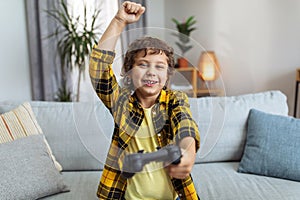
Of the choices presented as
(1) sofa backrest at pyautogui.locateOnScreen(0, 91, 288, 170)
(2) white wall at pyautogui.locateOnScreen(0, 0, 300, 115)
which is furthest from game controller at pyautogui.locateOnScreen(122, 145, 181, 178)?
(2) white wall at pyautogui.locateOnScreen(0, 0, 300, 115)

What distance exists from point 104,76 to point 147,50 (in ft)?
0.43

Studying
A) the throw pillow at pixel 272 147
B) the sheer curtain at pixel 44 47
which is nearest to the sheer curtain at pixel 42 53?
the sheer curtain at pixel 44 47

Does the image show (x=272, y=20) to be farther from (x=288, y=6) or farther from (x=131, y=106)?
(x=131, y=106)

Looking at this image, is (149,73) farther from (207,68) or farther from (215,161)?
(215,161)

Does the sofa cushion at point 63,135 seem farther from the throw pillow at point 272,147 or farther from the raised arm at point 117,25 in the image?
the raised arm at point 117,25

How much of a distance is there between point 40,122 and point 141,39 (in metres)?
1.14

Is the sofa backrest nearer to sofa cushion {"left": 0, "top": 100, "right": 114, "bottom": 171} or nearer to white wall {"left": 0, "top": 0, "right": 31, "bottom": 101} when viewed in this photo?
sofa cushion {"left": 0, "top": 100, "right": 114, "bottom": 171}

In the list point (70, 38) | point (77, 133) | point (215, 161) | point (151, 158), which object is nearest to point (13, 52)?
point (70, 38)

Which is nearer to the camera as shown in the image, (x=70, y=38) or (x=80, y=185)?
(x=80, y=185)

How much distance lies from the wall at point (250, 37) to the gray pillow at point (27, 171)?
69.8 inches

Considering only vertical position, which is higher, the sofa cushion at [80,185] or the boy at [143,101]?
the boy at [143,101]

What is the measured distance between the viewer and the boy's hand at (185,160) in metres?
0.79

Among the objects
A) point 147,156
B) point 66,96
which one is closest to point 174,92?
point 147,156

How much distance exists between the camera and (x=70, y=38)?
2867 millimetres
